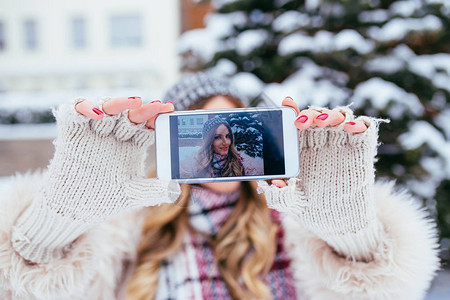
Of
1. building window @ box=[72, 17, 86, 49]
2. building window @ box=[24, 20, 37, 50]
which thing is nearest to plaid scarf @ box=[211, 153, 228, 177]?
building window @ box=[72, 17, 86, 49]

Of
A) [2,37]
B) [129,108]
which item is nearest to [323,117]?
[129,108]

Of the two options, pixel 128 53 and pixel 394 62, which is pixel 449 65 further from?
pixel 128 53

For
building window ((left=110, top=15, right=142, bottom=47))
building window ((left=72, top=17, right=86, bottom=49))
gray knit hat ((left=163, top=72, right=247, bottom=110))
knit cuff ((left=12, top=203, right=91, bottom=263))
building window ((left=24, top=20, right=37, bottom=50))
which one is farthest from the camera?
building window ((left=24, top=20, right=37, bottom=50))

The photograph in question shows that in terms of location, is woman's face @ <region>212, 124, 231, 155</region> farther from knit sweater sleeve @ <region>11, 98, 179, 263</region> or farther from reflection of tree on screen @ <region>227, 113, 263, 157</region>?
knit sweater sleeve @ <region>11, 98, 179, 263</region>

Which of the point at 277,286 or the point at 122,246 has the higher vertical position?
the point at 122,246

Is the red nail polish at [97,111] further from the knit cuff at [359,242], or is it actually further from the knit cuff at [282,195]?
the knit cuff at [359,242]

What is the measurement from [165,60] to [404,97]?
8776mm

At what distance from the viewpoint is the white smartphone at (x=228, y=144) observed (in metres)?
0.66

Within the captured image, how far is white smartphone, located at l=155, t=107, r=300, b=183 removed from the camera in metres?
0.66

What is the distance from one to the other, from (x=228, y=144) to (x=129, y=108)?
0.67ft

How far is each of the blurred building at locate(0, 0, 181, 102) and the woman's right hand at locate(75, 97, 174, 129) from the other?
9604 mm

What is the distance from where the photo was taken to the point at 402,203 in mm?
969

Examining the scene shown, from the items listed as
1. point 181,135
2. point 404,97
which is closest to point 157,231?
point 181,135

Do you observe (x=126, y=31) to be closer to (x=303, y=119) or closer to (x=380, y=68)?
(x=380, y=68)
